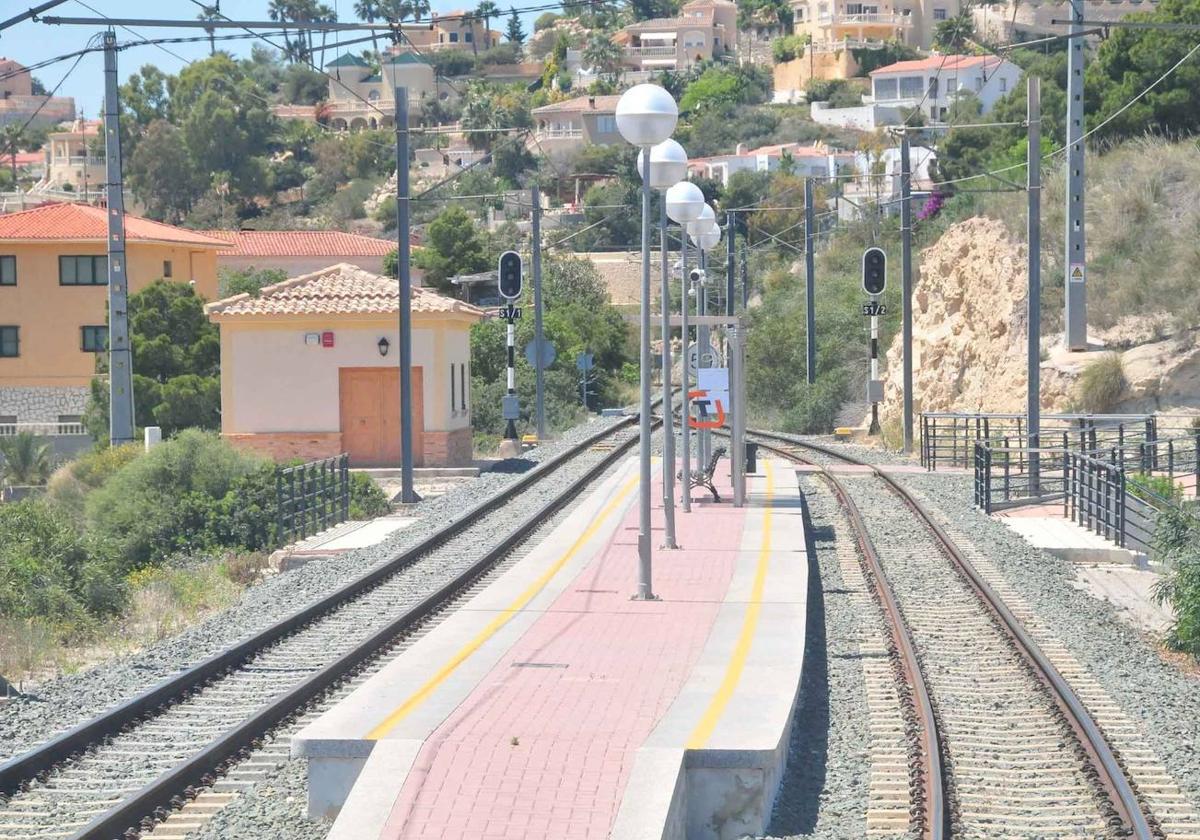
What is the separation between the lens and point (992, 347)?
41438 millimetres

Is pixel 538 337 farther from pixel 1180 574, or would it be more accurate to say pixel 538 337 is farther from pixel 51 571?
pixel 1180 574

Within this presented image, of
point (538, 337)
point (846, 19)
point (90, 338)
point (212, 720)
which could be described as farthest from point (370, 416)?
point (846, 19)

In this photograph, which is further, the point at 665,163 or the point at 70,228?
the point at 70,228

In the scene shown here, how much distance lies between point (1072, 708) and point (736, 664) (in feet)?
7.91

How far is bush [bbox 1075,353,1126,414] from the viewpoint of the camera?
35.4 m

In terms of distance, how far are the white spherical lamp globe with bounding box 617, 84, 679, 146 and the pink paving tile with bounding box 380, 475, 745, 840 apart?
4.23 metres

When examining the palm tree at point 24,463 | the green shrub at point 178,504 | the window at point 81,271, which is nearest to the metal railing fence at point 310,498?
the green shrub at point 178,504

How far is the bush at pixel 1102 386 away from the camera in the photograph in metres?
35.4

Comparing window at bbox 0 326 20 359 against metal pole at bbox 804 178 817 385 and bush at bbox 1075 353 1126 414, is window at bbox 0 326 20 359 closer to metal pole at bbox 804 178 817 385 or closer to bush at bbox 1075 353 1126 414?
metal pole at bbox 804 178 817 385

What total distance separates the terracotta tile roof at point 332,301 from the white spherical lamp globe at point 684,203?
1382 cm

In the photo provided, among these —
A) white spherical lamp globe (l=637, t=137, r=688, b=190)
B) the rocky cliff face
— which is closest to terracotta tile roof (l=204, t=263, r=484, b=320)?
the rocky cliff face

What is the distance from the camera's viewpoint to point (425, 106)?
17662cm

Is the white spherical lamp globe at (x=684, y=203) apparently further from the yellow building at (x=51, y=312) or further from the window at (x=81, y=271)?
the window at (x=81, y=271)

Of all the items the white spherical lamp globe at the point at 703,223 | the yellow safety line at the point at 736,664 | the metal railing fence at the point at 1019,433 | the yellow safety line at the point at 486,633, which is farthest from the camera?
the metal railing fence at the point at 1019,433
